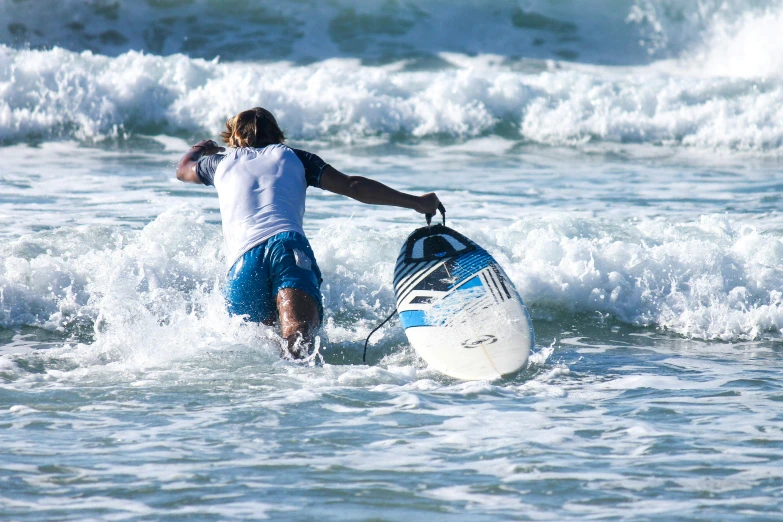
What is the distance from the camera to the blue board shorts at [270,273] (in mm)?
4625

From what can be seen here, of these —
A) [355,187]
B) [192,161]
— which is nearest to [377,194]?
[355,187]

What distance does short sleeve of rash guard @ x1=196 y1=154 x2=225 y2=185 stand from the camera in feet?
16.1

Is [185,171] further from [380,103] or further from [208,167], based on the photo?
[380,103]

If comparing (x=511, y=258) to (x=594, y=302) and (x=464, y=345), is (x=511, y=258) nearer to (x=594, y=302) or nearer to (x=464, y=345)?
(x=594, y=302)

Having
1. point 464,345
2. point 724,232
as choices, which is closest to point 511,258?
point 724,232

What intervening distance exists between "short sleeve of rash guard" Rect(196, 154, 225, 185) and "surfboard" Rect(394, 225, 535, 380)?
1.19 metres

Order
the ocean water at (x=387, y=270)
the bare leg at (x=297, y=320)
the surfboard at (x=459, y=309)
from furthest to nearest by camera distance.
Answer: the surfboard at (x=459, y=309), the bare leg at (x=297, y=320), the ocean water at (x=387, y=270)

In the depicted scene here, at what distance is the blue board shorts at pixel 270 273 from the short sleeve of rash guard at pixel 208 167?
1.81ft

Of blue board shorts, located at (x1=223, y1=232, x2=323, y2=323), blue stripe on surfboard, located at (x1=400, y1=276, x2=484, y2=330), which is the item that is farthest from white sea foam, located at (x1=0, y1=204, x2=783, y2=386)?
blue board shorts, located at (x1=223, y1=232, x2=323, y2=323)

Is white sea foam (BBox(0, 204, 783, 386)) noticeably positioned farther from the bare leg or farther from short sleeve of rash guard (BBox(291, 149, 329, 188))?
short sleeve of rash guard (BBox(291, 149, 329, 188))

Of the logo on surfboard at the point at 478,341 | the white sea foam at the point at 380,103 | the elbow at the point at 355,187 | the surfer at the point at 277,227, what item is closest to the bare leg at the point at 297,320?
the surfer at the point at 277,227

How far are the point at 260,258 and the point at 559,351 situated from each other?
78.8 inches

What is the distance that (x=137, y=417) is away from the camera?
3.92 metres

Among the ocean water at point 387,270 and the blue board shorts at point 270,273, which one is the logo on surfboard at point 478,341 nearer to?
the ocean water at point 387,270
